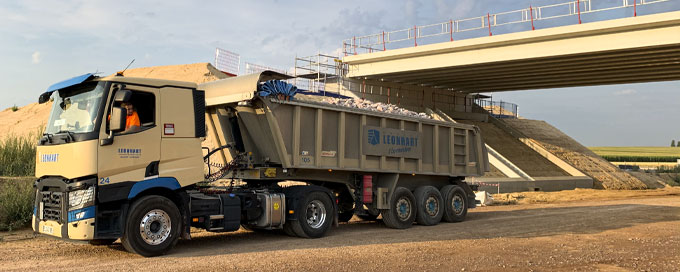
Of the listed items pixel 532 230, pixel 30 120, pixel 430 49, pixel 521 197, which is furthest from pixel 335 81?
pixel 532 230

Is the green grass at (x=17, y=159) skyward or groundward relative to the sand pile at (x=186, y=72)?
groundward

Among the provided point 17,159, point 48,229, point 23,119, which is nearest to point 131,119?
point 48,229

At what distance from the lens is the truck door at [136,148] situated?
8.29 meters

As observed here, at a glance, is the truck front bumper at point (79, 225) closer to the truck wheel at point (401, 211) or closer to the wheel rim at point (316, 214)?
the wheel rim at point (316, 214)

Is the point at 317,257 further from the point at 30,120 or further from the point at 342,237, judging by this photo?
the point at 30,120

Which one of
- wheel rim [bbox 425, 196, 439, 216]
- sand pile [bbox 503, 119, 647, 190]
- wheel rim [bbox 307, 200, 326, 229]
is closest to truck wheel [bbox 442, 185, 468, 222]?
wheel rim [bbox 425, 196, 439, 216]

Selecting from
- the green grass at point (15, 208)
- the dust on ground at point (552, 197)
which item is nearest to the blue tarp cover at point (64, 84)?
the green grass at point (15, 208)

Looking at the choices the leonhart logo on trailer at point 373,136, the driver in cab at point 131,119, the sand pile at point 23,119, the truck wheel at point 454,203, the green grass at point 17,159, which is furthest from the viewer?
the sand pile at point 23,119

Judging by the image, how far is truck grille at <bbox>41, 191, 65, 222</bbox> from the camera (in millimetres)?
8305

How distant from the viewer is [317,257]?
883cm

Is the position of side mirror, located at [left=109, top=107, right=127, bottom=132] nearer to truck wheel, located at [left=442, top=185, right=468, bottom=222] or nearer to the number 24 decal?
the number 24 decal

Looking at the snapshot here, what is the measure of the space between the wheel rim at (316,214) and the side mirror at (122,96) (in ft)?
14.2

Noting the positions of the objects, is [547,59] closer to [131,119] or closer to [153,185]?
[153,185]

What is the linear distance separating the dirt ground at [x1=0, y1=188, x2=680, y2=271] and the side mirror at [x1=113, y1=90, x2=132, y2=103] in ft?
7.85
